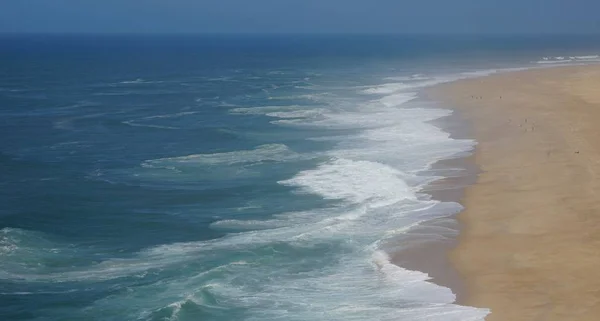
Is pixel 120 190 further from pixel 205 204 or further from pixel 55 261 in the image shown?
pixel 55 261

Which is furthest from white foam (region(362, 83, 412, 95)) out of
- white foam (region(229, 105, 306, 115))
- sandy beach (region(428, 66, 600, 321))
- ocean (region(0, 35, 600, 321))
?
sandy beach (region(428, 66, 600, 321))

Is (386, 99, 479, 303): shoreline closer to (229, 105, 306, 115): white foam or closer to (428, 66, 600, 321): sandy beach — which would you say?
(428, 66, 600, 321): sandy beach

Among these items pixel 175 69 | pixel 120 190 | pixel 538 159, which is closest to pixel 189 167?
pixel 120 190

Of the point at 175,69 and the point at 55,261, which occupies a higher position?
the point at 175,69

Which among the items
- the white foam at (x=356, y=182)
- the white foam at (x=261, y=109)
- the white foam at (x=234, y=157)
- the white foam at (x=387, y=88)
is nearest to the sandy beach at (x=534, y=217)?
the white foam at (x=356, y=182)

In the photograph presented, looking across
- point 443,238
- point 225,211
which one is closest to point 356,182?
point 225,211

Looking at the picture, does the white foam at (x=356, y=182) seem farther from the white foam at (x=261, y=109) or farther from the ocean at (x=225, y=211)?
the white foam at (x=261, y=109)

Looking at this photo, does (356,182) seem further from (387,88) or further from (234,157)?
(387,88)
